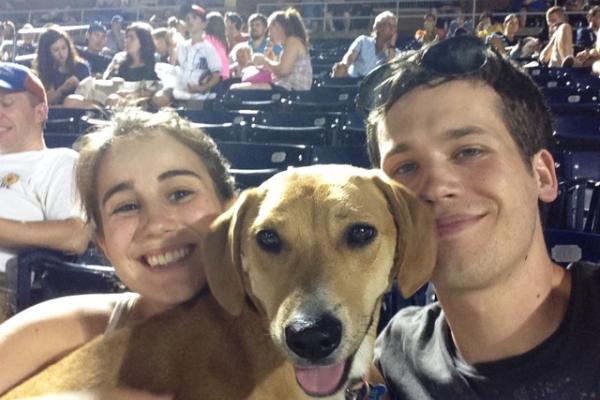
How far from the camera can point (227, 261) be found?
1599 mm

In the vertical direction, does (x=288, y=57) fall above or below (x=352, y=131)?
above

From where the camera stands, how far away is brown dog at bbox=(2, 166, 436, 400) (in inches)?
59.3

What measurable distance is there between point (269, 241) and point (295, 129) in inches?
116

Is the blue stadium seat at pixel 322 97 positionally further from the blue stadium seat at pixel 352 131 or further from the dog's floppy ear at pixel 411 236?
the dog's floppy ear at pixel 411 236

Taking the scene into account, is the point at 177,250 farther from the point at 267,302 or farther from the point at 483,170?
the point at 483,170

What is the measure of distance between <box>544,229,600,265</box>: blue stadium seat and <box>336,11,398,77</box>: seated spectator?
208 inches

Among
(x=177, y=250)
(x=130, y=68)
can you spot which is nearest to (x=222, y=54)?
(x=130, y=68)

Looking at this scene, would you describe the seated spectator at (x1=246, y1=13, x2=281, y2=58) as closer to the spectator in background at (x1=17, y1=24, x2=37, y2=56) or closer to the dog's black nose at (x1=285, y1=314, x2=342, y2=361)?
the spectator in background at (x1=17, y1=24, x2=37, y2=56)

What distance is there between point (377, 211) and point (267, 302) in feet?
1.04

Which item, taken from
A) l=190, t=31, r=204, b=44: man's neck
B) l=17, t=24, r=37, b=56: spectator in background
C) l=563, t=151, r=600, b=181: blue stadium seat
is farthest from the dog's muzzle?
l=17, t=24, r=37, b=56: spectator in background

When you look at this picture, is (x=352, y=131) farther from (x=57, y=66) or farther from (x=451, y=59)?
(x=57, y=66)

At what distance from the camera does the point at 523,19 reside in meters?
15.5

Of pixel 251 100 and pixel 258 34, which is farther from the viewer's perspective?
pixel 258 34

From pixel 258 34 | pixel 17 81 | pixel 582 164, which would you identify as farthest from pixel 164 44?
pixel 582 164
